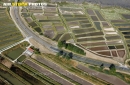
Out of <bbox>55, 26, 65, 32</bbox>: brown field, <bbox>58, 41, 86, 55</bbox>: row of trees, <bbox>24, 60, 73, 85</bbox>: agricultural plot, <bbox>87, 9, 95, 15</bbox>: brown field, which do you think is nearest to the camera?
<bbox>24, 60, 73, 85</bbox>: agricultural plot

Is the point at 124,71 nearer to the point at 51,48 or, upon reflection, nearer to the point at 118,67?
the point at 118,67

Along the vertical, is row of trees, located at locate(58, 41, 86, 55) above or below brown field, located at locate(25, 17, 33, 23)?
below

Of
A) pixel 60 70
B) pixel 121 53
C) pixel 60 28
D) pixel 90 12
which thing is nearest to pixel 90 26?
pixel 90 12

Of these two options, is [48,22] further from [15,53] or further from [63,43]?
[15,53]

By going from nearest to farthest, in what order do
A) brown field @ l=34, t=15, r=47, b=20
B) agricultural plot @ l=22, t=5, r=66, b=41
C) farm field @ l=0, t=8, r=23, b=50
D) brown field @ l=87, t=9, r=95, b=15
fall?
farm field @ l=0, t=8, r=23, b=50 → agricultural plot @ l=22, t=5, r=66, b=41 → brown field @ l=34, t=15, r=47, b=20 → brown field @ l=87, t=9, r=95, b=15

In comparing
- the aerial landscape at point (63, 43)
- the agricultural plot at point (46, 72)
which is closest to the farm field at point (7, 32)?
the aerial landscape at point (63, 43)

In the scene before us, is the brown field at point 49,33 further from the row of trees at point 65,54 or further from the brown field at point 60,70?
the brown field at point 60,70

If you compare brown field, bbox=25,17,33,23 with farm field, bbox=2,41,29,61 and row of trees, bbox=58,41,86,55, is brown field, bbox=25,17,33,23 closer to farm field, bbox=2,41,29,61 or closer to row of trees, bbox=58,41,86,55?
farm field, bbox=2,41,29,61

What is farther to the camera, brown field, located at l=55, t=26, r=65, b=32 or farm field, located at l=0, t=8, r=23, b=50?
brown field, located at l=55, t=26, r=65, b=32

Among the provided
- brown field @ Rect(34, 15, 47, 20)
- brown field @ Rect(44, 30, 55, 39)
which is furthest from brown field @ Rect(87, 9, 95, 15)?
brown field @ Rect(44, 30, 55, 39)
